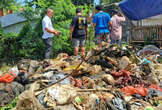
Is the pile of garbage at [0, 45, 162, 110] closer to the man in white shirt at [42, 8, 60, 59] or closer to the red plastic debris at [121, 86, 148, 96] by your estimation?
the red plastic debris at [121, 86, 148, 96]

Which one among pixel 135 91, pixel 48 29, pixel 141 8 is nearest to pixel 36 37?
pixel 48 29

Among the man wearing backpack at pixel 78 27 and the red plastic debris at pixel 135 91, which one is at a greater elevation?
the man wearing backpack at pixel 78 27

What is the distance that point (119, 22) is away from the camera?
21.8ft

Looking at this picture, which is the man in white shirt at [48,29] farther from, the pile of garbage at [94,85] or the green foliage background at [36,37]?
the green foliage background at [36,37]

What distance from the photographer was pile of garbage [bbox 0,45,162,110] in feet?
8.67

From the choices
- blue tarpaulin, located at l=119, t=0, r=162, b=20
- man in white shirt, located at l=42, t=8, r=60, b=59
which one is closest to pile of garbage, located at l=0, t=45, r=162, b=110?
man in white shirt, located at l=42, t=8, r=60, b=59

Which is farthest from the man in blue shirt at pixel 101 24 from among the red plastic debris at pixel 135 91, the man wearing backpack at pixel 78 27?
the red plastic debris at pixel 135 91

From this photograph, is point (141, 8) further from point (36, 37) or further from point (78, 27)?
point (36, 37)

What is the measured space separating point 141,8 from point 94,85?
7429 millimetres

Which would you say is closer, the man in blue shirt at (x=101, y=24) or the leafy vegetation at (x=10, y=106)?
the leafy vegetation at (x=10, y=106)

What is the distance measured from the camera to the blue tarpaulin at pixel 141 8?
870 cm

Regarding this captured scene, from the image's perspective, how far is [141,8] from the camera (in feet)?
30.4

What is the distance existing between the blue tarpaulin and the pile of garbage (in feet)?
15.2

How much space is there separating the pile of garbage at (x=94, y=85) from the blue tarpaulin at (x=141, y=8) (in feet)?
15.2
